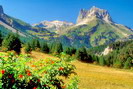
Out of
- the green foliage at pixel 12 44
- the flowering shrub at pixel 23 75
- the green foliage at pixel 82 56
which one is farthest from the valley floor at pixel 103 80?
the green foliage at pixel 82 56

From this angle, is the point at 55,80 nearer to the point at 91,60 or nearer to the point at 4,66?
the point at 4,66

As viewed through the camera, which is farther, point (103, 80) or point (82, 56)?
point (82, 56)

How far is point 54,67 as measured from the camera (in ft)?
37.5

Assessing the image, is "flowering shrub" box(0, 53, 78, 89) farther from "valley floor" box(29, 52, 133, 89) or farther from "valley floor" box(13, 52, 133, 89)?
"valley floor" box(29, 52, 133, 89)

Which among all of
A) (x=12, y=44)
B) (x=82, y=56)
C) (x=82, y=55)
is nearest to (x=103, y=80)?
(x=12, y=44)

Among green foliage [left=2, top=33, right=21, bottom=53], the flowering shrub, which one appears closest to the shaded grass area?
the flowering shrub

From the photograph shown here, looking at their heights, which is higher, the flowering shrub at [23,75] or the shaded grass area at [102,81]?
the flowering shrub at [23,75]

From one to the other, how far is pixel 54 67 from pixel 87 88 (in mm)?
17078

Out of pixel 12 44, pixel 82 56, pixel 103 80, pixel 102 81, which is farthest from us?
pixel 82 56

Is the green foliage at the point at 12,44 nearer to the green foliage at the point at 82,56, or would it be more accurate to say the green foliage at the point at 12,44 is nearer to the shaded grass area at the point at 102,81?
the shaded grass area at the point at 102,81

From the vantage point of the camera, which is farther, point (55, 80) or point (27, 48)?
point (27, 48)

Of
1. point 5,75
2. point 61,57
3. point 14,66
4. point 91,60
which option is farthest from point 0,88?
point 91,60

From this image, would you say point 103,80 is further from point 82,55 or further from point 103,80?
point 82,55

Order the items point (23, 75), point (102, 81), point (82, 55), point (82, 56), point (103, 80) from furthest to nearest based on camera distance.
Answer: point (82, 55) → point (82, 56) → point (103, 80) → point (102, 81) → point (23, 75)
